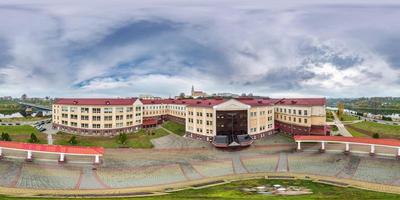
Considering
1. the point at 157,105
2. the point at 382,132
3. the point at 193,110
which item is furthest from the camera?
the point at 157,105

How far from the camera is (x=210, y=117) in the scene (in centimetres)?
5656

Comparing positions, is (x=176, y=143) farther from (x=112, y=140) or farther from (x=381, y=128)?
(x=381, y=128)

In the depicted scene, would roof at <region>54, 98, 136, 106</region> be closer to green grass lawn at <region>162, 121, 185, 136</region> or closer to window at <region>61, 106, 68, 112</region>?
window at <region>61, 106, 68, 112</region>

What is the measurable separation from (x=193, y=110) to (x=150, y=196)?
30.4 metres

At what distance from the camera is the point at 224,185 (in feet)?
118

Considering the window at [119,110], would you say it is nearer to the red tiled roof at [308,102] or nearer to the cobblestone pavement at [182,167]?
the cobblestone pavement at [182,167]

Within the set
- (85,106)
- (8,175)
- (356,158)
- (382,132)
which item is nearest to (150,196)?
(8,175)

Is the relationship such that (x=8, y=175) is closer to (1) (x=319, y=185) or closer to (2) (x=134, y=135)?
(2) (x=134, y=135)

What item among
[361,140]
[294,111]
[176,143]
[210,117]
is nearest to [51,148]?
[176,143]

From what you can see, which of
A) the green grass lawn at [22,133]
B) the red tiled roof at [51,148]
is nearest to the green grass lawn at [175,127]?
the red tiled roof at [51,148]

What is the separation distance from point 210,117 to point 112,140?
18787 mm

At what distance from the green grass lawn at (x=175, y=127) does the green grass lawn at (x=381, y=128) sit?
4014cm

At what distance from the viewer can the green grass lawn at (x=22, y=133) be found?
57.3 meters

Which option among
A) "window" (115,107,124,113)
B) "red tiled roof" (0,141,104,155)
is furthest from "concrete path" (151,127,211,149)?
"red tiled roof" (0,141,104,155)
